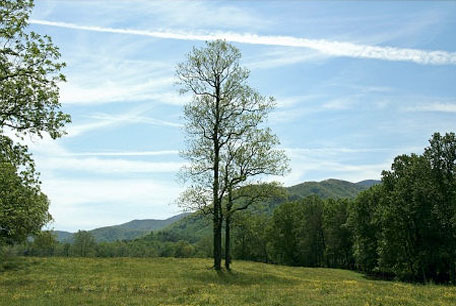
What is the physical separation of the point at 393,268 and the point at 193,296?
49.7 metres

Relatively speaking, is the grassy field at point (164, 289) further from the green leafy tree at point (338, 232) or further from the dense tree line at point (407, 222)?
the green leafy tree at point (338, 232)

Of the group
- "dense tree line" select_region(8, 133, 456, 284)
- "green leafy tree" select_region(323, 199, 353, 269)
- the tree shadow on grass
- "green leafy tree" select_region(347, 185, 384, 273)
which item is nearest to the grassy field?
the tree shadow on grass

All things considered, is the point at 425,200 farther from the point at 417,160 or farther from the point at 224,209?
the point at 224,209

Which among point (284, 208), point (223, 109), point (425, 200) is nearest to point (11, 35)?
point (223, 109)

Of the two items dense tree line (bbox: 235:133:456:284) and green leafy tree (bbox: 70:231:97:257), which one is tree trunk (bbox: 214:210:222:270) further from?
green leafy tree (bbox: 70:231:97:257)

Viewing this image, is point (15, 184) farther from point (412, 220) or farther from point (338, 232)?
point (338, 232)

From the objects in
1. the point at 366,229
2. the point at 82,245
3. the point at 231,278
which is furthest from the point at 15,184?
the point at 82,245

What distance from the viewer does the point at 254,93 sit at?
125 ft

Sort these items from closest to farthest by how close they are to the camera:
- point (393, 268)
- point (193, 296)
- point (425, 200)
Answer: point (193, 296)
point (425, 200)
point (393, 268)

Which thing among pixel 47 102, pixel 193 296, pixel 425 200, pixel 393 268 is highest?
pixel 47 102

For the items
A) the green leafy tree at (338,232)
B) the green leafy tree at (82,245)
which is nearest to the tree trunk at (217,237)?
the green leafy tree at (338,232)

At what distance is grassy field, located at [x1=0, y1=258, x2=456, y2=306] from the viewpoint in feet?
61.3

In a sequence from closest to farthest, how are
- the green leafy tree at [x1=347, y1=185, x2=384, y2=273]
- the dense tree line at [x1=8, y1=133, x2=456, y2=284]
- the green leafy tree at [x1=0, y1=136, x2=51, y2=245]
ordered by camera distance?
the green leafy tree at [x1=0, y1=136, x2=51, y2=245] → the dense tree line at [x1=8, y1=133, x2=456, y2=284] → the green leafy tree at [x1=347, y1=185, x2=384, y2=273]

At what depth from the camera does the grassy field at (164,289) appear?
61.3 feet
